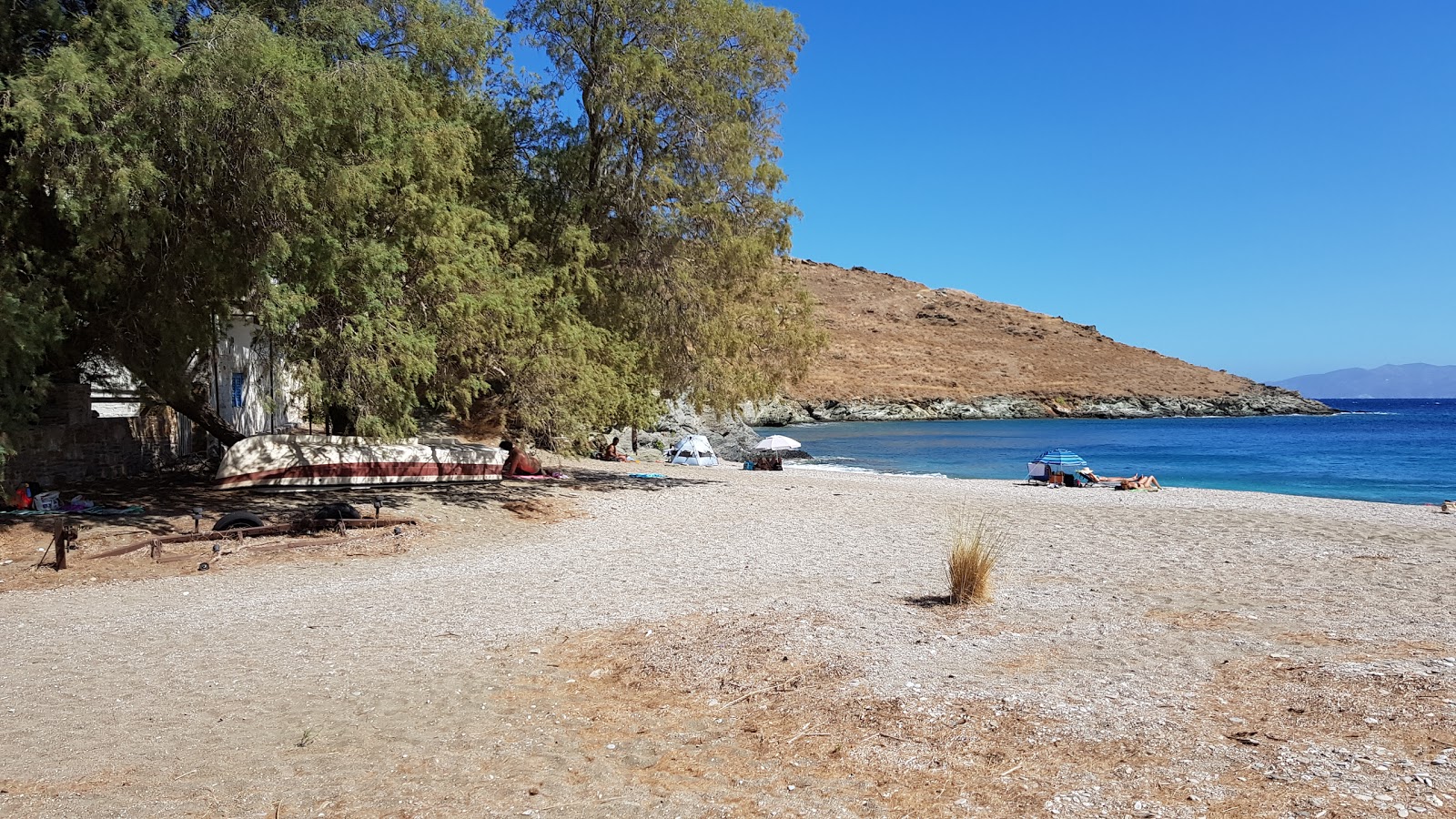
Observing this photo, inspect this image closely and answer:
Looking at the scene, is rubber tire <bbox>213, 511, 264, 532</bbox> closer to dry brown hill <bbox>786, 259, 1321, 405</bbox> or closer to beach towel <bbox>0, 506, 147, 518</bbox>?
beach towel <bbox>0, 506, 147, 518</bbox>

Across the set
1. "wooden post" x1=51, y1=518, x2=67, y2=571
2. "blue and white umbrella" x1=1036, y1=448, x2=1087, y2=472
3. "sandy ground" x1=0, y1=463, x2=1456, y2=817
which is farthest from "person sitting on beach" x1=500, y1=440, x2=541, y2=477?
"blue and white umbrella" x1=1036, y1=448, x2=1087, y2=472

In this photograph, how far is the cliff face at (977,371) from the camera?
11294cm

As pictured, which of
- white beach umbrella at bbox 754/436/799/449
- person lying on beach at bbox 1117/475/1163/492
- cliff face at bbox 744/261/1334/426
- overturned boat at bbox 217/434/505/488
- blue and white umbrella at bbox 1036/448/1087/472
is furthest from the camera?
cliff face at bbox 744/261/1334/426

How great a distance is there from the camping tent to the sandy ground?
19445 millimetres

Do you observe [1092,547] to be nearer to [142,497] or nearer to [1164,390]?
[142,497]

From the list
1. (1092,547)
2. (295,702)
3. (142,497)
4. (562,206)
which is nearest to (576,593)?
(295,702)

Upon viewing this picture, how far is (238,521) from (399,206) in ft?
17.3

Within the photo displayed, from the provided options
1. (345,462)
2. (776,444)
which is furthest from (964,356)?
(345,462)

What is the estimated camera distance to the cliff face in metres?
113

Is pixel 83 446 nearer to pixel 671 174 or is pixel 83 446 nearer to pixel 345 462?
pixel 345 462

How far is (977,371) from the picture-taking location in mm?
127688

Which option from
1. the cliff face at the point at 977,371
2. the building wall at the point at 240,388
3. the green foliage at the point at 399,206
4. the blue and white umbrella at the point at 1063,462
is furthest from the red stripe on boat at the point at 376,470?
the cliff face at the point at 977,371

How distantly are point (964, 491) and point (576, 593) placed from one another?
14391mm

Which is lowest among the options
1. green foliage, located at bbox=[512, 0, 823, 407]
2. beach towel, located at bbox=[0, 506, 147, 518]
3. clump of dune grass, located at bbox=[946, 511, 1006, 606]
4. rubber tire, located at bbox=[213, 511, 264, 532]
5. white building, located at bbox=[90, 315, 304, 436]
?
clump of dune grass, located at bbox=[946, 511, 1006, 606]
